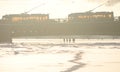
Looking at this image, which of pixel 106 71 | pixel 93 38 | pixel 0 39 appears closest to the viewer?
pixel 106 71

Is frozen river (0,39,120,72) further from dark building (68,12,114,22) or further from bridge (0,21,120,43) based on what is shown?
dark building (68,12,114,22)

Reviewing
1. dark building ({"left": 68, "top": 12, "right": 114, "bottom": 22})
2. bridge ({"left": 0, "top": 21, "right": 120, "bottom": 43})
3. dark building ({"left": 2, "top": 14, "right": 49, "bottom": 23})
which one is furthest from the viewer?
dark building ({"left": 2, "top": 14, "right": 49, "bottom": 23})

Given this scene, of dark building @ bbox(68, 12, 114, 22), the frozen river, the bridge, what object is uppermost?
dark building @ bbox(68, 12, 114, 22)

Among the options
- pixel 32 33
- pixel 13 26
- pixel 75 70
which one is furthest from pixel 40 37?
pixel 75 70

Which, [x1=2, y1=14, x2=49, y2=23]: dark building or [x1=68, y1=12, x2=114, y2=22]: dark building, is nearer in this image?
[x1=68, y1=12, x2=114, y2=22]: dark building

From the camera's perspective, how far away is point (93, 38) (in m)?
74.4

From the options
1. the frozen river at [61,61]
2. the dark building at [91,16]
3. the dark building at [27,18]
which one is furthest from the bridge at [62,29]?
the frozen river at [61,61]

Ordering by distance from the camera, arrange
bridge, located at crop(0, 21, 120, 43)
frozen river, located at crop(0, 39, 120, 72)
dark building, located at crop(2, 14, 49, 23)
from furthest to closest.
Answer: dark building, located at crop(2, 14, 49, 23) < bridge, located at crop(0, 21, 120, 43) < frozen river, located at crop(0, 39, 120, 72)

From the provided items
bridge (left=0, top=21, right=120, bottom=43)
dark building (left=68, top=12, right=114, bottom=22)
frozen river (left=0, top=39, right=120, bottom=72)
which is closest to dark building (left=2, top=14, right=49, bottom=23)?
bridge (left=0, top=21, right=120, bottom=43)

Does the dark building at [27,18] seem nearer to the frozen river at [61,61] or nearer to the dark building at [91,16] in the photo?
the dark building at [91,16]

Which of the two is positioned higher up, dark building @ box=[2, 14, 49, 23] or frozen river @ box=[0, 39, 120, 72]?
dark building @ box=[2, 14, 49, 23]

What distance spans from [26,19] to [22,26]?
7.65 feet

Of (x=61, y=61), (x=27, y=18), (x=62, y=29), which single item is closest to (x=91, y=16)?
(x=62, y=29)

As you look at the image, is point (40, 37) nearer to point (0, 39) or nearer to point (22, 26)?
point (22, 26)
